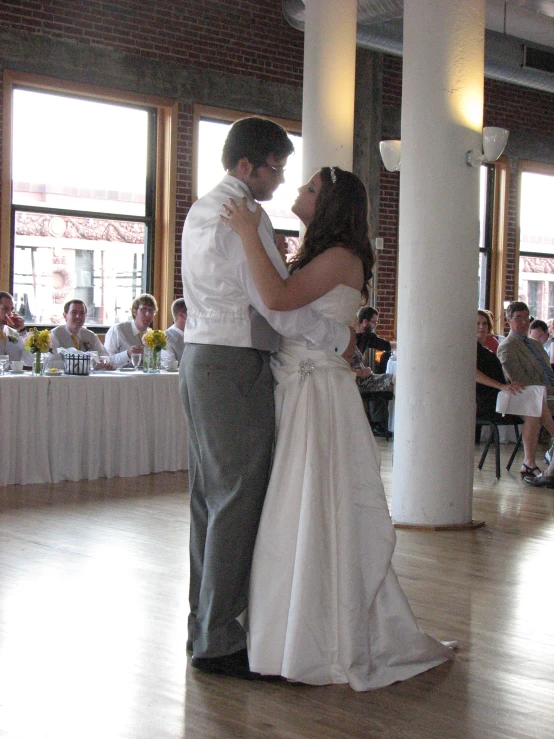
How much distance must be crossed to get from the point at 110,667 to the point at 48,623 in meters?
0.51

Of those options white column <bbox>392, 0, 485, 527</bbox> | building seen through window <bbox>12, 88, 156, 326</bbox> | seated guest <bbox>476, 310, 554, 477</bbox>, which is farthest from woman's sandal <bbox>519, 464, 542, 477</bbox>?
building seen through window <bbox>12, 88, 156, 326</bbox>

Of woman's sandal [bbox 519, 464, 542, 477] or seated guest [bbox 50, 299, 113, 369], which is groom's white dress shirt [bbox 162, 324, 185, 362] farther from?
woman's sandal [bbox 519, 464, 542, 477]

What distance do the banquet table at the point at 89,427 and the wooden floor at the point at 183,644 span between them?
35.6 inches

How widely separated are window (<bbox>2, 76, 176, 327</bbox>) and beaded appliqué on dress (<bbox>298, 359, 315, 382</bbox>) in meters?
6.48

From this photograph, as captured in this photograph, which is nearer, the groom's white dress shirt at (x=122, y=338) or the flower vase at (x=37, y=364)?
the flower vase at (x=37, y=364)

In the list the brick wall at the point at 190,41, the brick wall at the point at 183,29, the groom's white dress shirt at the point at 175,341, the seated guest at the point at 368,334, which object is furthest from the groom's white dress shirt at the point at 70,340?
the seated guest at the point at 368,334

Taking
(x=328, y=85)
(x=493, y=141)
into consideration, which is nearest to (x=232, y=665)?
(x=493, y=141)

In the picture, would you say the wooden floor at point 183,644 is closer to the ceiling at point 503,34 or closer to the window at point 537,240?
the ceiling at point 503,34

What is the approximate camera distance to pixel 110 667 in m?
3.11

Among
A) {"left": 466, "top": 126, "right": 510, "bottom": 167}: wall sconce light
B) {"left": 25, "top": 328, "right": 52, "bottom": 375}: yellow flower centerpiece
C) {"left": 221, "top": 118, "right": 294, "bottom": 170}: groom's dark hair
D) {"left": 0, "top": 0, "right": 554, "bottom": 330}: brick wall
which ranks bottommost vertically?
{"left": 25, "top": 328, "right": 52, "bottom": 375}: yellow flower centerpiece

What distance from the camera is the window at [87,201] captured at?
9.33 m

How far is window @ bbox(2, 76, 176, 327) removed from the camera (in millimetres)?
9328

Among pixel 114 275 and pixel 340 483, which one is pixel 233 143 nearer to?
pixel 340 483

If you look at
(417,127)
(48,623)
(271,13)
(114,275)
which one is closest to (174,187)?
(114,275)
